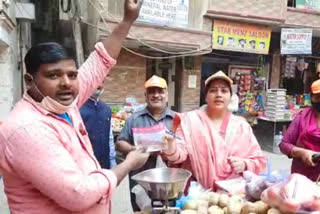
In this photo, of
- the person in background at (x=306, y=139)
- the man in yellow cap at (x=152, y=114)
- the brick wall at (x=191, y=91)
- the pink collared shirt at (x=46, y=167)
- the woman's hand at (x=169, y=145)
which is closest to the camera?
the pink collared shirt at (x=46, y=167)

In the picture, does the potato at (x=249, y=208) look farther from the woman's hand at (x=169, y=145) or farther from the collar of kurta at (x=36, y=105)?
the collar of kurta at (x=36, y=105)

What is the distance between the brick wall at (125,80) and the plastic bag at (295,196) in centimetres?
687

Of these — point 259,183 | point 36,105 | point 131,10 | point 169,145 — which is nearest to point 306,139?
point 259,183

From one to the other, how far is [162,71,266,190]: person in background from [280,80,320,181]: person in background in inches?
19.0

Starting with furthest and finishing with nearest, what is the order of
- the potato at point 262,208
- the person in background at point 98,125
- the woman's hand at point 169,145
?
the person in background at point 98,125, the woman's hand at point 169,145, the potato at point 262,208

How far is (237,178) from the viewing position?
2199 millimetres

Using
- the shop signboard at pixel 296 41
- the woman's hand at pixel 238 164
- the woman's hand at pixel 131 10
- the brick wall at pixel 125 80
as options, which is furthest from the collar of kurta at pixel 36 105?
the shop signboard at pixel 296 41

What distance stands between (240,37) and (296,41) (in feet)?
4.89

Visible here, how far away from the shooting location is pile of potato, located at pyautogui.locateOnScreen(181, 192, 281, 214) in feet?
5.46

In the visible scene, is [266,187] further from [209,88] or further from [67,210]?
[67,210]

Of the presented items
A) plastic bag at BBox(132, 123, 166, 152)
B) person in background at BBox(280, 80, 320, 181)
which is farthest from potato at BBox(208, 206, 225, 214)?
person in background at BBox(280, 80, 320, 181)

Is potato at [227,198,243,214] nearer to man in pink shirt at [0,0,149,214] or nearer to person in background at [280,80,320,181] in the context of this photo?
man in pink shirt at [0,0,149,214]

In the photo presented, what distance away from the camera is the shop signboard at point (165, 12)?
24.5 feet

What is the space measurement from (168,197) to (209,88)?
Answer: 1052 millimetres
